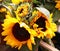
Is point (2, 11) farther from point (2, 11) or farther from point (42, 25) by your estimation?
point (42, 25)

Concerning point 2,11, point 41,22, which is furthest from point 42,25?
point 2,11

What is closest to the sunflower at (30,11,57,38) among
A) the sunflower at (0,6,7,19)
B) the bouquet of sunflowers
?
the bouquet of sunflowers

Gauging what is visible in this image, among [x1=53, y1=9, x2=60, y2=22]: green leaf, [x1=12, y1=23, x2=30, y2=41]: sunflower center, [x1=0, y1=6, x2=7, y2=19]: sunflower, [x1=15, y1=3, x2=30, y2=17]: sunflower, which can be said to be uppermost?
[x1=15, y1=3, x2=30, y2=17]: sunflower

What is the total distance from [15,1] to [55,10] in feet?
0.44

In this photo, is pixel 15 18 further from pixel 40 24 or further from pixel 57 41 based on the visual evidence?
pixel 57 41

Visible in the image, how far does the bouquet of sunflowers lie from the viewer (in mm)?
518

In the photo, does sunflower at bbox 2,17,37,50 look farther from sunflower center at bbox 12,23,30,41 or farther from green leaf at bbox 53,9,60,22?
green leaf at bbox 53,9,60,22

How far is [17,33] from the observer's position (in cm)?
55

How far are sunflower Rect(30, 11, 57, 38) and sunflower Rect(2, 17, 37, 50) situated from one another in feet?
0.06

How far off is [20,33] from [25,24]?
49mm

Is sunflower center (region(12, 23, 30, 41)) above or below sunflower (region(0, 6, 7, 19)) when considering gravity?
below

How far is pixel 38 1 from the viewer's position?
0.61 metres

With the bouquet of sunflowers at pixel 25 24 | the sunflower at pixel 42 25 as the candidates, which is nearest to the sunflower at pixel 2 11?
the bouquet of sunflowers at pixel 25 24

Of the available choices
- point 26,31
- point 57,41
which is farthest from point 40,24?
point 57,41
